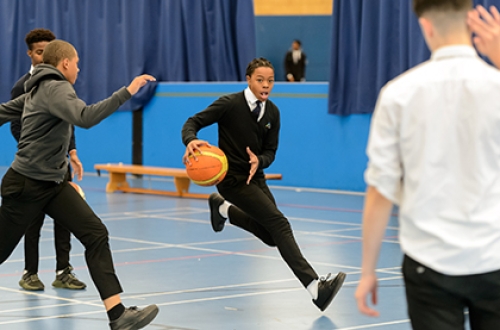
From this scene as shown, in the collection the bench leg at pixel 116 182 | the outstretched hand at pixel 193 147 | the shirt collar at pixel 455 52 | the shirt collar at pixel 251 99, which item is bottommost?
the bench leg at pixel 116 182

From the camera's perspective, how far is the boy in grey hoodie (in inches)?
193

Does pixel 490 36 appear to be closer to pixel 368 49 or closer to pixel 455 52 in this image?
pixel 455 52

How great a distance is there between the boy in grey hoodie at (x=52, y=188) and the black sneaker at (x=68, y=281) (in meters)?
1.18

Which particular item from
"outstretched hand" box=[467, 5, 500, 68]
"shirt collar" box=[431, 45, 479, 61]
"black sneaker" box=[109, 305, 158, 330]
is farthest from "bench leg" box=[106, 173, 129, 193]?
"shirt collar" box=[431, 45, 479, 61]

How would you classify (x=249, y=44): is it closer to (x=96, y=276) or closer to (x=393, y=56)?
(x=393, y=56)

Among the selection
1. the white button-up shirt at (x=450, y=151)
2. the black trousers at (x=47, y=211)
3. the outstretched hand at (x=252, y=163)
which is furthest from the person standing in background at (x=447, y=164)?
the outstretched hand at (x=252, y=163)

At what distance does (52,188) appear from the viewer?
5172mm

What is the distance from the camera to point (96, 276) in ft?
16.2

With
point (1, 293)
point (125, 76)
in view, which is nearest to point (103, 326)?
point (1, 293)

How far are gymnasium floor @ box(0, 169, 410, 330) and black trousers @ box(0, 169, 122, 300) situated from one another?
508mm

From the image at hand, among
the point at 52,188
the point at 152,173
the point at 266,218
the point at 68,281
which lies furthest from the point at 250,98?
the point at 152,173

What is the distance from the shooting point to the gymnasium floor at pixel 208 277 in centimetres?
538

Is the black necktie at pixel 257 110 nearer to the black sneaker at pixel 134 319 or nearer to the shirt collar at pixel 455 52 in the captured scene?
the black sneaker at pixel 134 319

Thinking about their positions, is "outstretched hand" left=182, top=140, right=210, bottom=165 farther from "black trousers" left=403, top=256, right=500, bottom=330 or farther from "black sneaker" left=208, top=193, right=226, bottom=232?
"black trousers" left=403, top=256, right=500, bottom=330
